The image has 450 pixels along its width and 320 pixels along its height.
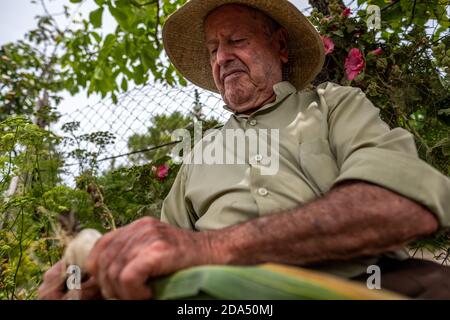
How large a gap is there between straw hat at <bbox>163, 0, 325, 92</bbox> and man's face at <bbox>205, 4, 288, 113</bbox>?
0.07m

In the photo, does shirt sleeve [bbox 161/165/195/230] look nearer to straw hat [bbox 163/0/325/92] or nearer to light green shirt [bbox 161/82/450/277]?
light green shirt [bbox 161/82/450/277]

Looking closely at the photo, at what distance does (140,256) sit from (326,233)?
47 centimetres

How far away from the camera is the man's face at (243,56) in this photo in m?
2.01

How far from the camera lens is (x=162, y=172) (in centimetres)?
292

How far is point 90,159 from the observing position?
10.6ft

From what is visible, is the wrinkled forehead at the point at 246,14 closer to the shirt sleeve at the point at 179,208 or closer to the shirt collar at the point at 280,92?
the shirt collar at the point at 280,92

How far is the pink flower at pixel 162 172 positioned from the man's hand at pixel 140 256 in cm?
188

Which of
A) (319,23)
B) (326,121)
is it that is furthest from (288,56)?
(326,121)

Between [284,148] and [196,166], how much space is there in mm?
422

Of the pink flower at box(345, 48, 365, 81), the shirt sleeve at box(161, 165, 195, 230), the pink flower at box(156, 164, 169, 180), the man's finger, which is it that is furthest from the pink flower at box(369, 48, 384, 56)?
the man's finger

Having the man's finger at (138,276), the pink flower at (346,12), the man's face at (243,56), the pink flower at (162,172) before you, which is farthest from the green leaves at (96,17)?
the man's finger at (138,276)

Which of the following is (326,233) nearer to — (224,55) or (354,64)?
(224,55)

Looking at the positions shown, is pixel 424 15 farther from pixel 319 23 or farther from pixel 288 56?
pixel 288 56

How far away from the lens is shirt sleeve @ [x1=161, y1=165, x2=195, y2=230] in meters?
1.79
